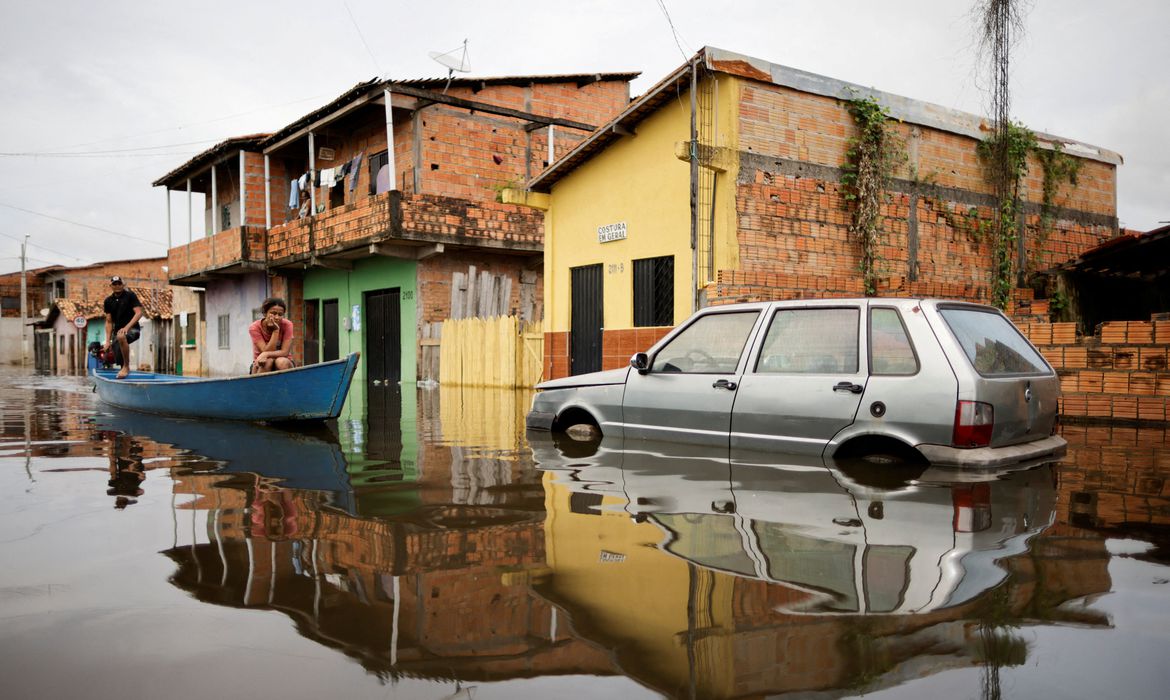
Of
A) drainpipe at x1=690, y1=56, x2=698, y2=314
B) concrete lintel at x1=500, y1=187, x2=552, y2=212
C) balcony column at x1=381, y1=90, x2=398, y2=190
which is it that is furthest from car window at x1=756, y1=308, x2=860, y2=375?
balcony column at x1=381, y1=90, x2=398, y2=190

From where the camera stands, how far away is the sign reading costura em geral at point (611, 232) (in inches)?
563

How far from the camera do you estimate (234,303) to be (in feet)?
94.7

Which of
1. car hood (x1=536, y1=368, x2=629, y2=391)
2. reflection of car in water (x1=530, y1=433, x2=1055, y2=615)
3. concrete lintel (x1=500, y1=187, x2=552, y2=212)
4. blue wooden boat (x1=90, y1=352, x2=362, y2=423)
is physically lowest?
reflection of car in water (x1=530, y1=433, x2=1055, y2=615)

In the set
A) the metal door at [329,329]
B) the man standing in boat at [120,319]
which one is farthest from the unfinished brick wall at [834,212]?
the metal door at [329,329]

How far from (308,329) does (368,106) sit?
27.3 feet

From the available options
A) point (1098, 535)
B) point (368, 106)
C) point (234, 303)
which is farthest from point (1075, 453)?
point (234, 303)

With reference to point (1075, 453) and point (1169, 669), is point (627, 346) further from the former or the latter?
point (1169, 669)

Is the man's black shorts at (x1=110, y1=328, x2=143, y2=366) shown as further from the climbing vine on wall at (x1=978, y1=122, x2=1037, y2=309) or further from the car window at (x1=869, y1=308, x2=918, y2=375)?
the climbing vine on wall at (x1=978, y1=122, x2=1037, y2=309)

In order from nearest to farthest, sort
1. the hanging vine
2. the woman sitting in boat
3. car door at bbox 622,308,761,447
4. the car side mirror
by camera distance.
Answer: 1. car door at bbox 622,308,761,447
2. the car side mirror
3. the woman sitting in boat
4. the hanging vine

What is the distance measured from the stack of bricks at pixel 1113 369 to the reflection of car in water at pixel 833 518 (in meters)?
4.09

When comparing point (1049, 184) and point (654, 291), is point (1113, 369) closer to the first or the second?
point (654, 291)

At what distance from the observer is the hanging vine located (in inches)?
516

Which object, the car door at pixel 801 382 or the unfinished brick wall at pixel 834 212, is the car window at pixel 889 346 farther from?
the unfinished brick wall at pixel 834 212

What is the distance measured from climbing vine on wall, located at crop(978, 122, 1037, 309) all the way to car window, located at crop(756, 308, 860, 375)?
33.4ft
